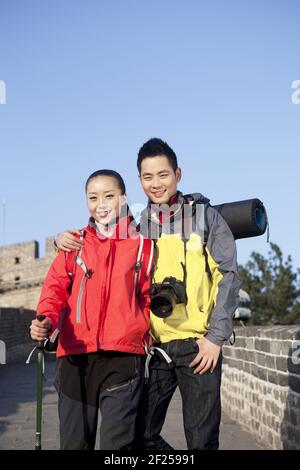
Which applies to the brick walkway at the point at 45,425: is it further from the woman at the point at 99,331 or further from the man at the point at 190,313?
the woman at the point at 99,331

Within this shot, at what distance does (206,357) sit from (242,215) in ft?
2.58

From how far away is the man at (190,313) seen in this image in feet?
9.52

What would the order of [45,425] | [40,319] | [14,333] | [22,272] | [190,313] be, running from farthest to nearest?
[22,272]
[14,333]
[45,425]
[190,313]
[40,319]

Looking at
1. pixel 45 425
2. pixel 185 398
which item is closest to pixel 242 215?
pixel 185 398

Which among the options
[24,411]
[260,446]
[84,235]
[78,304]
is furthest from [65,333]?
[24,411]

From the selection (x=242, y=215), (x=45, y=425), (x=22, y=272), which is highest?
(x=242, y=215)

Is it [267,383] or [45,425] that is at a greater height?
[267,383]

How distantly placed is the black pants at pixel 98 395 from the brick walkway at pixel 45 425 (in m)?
A: 2.80

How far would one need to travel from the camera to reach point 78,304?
291cm

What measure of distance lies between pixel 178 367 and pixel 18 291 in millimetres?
30980

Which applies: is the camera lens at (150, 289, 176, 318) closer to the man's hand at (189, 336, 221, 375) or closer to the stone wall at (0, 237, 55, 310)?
the man's hand at (189, 336, 221, 375)

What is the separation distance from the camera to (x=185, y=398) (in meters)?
2.98

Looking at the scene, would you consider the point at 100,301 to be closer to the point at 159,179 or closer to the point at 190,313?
the point at 190,313

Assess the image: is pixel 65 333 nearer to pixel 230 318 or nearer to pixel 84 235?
pixel 84 235
